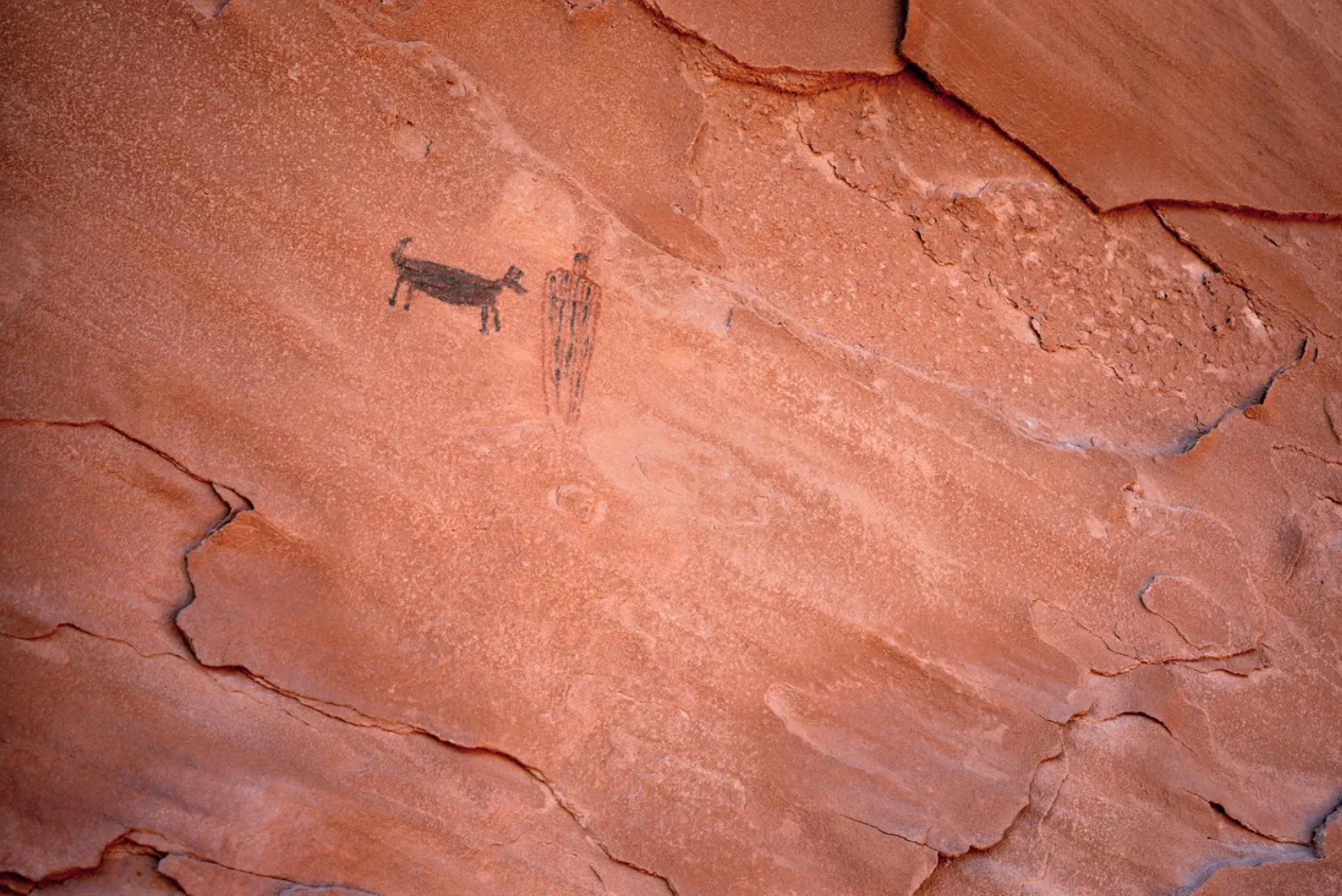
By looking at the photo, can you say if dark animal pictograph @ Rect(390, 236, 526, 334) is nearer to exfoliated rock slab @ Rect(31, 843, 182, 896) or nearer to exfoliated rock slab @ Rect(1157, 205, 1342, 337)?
exfoliated rock slab @ Rect(31, 843, 182, 896)

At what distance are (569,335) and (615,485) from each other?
1.07 feet

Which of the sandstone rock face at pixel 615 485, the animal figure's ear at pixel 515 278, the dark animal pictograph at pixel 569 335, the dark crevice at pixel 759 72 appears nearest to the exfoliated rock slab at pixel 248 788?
the sandstone rock face at pixel 615 485

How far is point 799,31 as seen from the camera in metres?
1.87

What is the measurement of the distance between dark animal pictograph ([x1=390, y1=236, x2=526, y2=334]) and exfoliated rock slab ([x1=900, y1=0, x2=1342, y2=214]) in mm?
1088

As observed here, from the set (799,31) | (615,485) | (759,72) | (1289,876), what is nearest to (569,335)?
(615,485)

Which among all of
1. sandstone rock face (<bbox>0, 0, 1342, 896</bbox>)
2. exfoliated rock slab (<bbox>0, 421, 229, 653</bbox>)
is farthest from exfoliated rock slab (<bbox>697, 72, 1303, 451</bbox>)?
exfoliated rock slab (<bbox>0, 421, 229, 653</bbox>)

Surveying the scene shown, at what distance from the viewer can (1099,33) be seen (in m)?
2.07

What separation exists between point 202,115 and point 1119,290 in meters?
2.10

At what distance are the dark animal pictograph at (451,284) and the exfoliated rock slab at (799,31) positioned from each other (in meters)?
0.70

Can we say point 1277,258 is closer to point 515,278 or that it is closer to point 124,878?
point 515,278

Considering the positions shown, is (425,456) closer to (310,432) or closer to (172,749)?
(310,432)

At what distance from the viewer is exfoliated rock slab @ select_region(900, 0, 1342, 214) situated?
6.57ft

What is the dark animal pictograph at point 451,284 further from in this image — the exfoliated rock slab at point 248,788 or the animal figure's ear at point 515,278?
the exfoliated rock slab at point 248,788

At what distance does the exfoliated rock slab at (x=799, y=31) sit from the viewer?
184 cm
